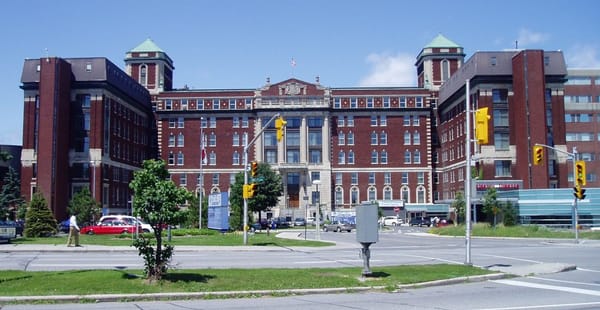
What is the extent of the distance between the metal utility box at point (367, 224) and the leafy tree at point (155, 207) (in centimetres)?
504

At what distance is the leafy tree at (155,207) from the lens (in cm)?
1564

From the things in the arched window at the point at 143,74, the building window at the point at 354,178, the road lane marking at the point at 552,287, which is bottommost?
the road lane marking at the point at 552,287

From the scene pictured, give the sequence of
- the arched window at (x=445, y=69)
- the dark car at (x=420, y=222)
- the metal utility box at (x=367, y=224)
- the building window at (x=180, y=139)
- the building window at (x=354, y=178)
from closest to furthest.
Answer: the metal utility box at (x=367, y=224), the dark car at (x=420, y=222), the building window at (x=354, y=178), the building window at (x=180, y=139), the arched window at (x=445, y=69)

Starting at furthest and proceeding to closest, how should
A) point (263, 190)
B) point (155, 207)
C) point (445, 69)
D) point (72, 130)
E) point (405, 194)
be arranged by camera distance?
point (445, 69) < point (405, 194) < point (72, 130) < point (263, 190) < point (155, 207)

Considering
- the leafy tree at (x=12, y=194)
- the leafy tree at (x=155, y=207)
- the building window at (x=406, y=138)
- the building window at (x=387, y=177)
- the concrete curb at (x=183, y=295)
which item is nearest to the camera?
the concrete curb at (x=183, y=295)

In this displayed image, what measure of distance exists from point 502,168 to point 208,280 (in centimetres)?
6913

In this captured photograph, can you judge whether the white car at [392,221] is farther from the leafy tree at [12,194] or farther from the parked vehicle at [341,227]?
the leafy tree at [12,194]

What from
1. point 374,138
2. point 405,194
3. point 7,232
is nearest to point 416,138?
point 374,138

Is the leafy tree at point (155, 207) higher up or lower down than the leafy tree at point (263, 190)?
lower down

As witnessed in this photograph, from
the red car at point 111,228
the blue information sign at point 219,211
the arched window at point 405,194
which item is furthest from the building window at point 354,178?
the red car at point 111,228

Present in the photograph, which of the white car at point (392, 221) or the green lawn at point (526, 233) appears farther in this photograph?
the white car at point (392, 221)

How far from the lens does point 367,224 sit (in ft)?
56.7

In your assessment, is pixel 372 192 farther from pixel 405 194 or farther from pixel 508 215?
pixel 508 215

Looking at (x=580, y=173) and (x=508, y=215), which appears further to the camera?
(x=508, y=215)
